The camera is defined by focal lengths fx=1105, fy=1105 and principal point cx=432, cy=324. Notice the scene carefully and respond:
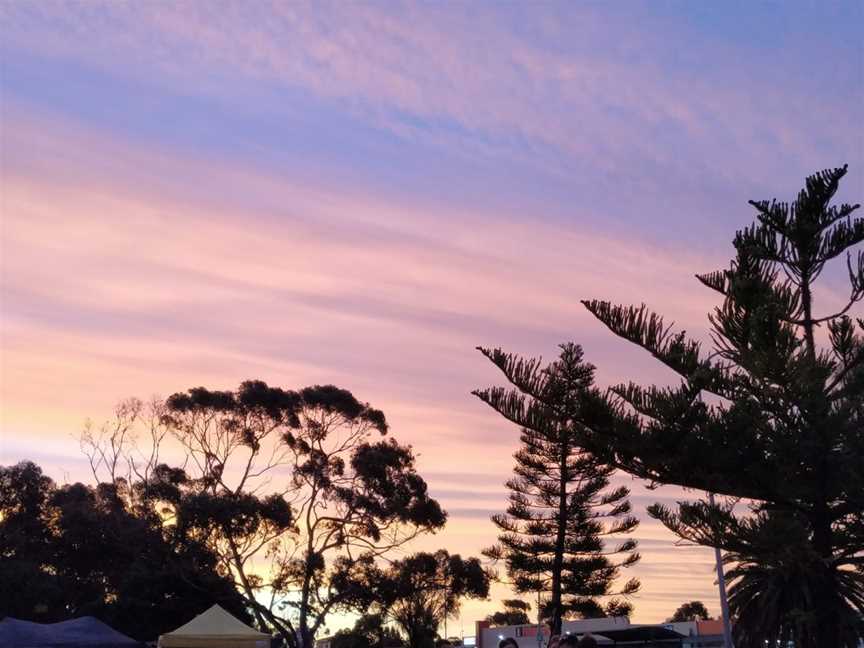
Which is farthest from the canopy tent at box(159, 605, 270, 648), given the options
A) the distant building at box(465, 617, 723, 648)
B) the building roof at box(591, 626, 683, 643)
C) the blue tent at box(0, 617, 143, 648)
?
the building roof at box(591, 626, 683, 643)

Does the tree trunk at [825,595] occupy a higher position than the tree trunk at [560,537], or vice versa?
the tree trunk at [560,537]

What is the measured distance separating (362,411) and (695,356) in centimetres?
2689

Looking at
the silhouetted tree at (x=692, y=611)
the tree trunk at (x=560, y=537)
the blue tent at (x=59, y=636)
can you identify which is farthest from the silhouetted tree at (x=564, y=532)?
the silhouetted tree at (x=692, y=611)

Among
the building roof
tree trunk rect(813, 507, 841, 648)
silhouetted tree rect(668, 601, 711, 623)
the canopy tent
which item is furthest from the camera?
silhouetted tree rect(668, 601, 711, 623)

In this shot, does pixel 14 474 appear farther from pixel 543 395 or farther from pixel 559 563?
pixel 543 395

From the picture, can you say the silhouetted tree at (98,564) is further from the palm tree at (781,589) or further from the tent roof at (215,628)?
the palm tree at (781,589)

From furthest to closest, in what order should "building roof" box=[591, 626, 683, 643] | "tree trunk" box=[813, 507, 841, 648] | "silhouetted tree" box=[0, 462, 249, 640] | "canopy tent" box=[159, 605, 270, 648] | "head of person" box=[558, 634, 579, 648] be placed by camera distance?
"silhouetted tree" box=[0, 462, 249, 640], "building roof" box=[591, 626, 683, 643], "canopy tent" box=[159, 605, 270, 648], "tree trunk" box=[813, 507, 841, 648], "head of person" box=[558, 634, 579, 648]

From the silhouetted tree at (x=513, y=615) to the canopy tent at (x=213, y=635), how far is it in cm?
1639

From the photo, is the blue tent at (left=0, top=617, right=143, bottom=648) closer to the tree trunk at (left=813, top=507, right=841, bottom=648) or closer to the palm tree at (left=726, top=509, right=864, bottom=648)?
the palm tree at (left=726, top=509, right=864, bottom=648)

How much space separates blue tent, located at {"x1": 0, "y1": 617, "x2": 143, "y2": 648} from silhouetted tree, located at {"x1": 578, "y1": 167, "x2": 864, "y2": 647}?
37.3 ft

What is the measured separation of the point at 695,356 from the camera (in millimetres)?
11352

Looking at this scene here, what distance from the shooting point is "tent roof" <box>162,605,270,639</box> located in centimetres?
2125

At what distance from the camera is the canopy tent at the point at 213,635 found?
69.6 ft

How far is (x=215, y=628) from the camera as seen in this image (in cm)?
2145
